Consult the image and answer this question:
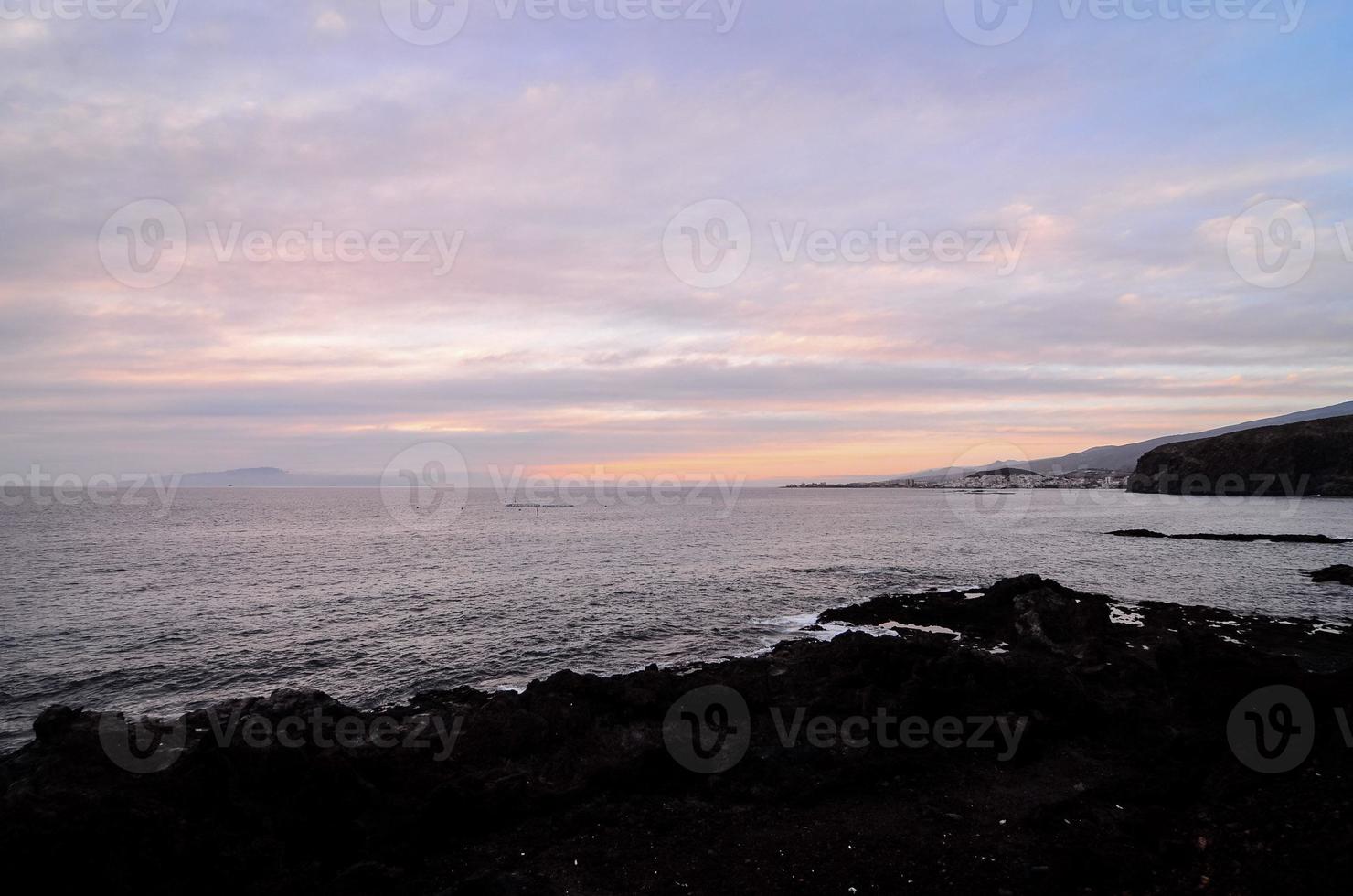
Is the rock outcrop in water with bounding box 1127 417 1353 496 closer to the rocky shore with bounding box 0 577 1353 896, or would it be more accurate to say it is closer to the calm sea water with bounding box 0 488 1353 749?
the calm sea water with bounding box 0 488 1353 749

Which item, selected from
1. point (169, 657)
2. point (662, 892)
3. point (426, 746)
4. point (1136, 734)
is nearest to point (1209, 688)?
point (1136, 734)

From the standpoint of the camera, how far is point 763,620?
3706 cm

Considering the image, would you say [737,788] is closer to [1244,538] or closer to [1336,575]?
[1336,575]

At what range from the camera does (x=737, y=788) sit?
14.3 metres

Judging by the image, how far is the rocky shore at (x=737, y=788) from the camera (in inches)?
421

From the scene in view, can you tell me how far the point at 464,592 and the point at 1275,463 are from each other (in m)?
168

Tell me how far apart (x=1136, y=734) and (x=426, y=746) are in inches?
688

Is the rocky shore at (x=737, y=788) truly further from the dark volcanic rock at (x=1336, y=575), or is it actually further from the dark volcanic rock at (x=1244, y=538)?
the dark volcanic rock at (x=1244, y=538)

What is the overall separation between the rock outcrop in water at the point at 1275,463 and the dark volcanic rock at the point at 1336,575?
12163cm

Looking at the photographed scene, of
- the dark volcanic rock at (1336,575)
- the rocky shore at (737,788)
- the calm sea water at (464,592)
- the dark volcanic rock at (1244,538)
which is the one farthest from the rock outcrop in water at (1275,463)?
the rocky shore at (737,788)

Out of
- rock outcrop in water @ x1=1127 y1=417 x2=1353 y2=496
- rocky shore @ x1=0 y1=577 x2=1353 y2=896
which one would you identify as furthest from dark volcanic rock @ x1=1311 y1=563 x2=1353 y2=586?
rock outcrop in water @ x1=1127 y1=417 x2=1353 y2=496

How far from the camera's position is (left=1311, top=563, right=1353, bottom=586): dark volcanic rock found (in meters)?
44.1

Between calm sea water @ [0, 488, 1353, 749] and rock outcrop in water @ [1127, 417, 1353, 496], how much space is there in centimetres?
5973

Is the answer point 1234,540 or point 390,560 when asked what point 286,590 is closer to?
point 390,560
